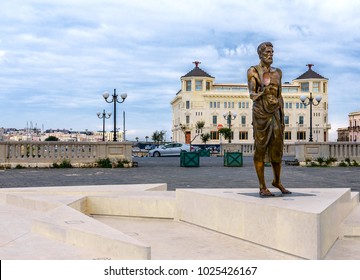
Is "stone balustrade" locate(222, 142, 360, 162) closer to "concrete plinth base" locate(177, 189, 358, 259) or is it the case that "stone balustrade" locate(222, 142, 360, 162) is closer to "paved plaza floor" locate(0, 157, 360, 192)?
"paved plaza floor" locate(0, 157, 360, 192)

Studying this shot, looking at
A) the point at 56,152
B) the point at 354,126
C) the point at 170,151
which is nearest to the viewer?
the point at 56,152

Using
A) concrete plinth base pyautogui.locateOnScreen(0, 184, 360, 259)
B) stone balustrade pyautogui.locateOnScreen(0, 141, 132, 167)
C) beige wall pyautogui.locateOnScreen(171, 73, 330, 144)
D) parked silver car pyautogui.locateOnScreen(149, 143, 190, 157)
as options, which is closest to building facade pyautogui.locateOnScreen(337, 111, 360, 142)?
beige wall pyautogui.locateOnScreen(171, 73, 330, 144)

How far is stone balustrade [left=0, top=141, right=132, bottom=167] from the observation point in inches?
1049

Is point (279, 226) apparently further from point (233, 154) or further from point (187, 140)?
point (187, 140)

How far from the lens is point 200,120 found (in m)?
89.8

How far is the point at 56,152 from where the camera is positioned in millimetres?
27469

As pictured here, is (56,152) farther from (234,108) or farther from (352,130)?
(352,130)

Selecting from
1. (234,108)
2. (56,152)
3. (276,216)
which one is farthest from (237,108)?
(276,216)

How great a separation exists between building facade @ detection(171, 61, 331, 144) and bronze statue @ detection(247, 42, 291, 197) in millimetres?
80952

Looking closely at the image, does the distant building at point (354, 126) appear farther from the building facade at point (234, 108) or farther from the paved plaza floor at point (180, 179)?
the paved plaza floor at point (180, 179)

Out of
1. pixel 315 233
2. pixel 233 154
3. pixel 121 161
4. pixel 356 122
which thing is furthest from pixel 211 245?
pixel 356 122

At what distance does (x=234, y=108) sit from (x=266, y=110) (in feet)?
275

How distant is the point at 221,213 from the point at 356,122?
116766 mm

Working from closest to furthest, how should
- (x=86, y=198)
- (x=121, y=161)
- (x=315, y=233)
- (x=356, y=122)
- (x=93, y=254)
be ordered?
(x=93, y=254) → (x=315, y=233) → (x=86, y=198) → (x=121, y=161) → (x=356, y=122)
